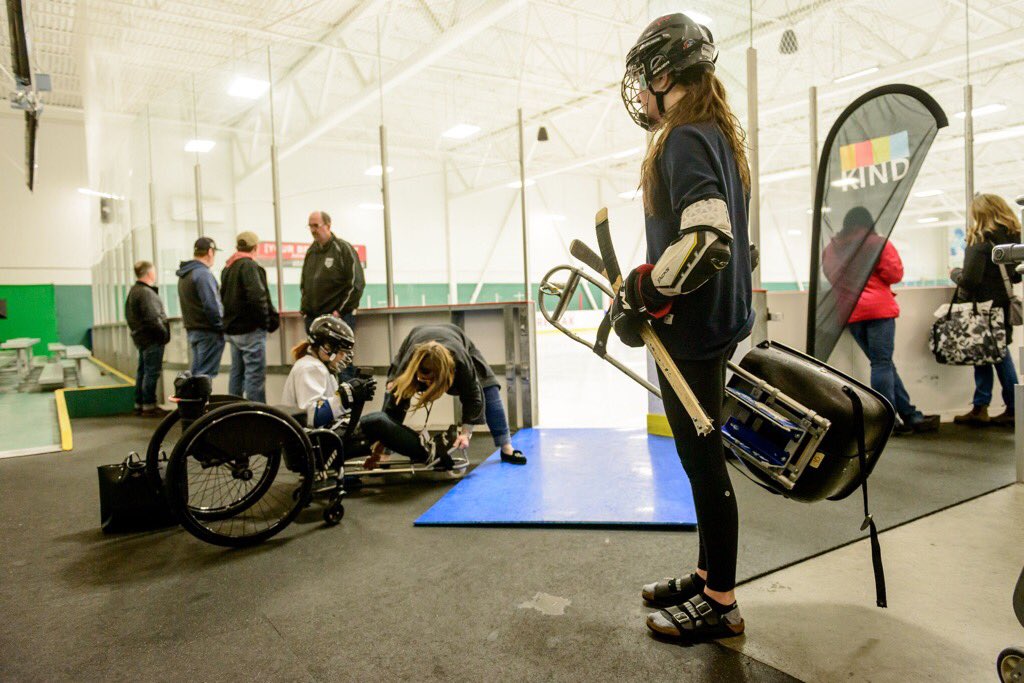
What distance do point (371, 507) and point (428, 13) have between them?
24.7 feet

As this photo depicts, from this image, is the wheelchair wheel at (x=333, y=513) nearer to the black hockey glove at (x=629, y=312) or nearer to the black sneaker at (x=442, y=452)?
the black sneaker at (x=442, y=452)

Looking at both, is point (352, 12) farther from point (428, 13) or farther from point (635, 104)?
point (635, 104)

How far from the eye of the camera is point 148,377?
6.49m

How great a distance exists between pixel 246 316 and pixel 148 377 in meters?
2.74

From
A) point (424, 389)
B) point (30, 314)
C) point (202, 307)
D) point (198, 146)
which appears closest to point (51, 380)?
point (198, 146)

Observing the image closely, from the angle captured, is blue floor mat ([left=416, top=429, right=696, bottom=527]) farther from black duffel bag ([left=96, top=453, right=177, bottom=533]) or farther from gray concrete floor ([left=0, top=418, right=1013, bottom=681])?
black duffel bag ([left=96, top=453, right=177, bottom=533])

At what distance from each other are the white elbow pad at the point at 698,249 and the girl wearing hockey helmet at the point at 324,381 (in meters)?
1.83

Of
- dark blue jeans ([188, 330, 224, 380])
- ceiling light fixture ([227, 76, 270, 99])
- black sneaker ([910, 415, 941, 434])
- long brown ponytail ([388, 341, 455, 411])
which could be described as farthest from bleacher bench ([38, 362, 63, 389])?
black sneaker ([910, 415, 941, 434])

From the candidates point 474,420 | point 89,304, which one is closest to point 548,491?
point 474,420

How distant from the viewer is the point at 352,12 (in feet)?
29.6

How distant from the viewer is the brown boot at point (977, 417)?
13.3 ft

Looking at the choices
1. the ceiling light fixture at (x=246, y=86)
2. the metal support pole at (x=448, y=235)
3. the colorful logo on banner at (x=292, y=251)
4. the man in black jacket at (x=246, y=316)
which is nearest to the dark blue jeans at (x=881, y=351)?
the man in black jacket at (x=246, y=316)

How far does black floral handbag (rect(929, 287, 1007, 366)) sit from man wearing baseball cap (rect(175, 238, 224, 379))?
508 centimetres

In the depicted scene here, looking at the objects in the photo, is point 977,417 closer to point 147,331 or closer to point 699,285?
point 699,285
